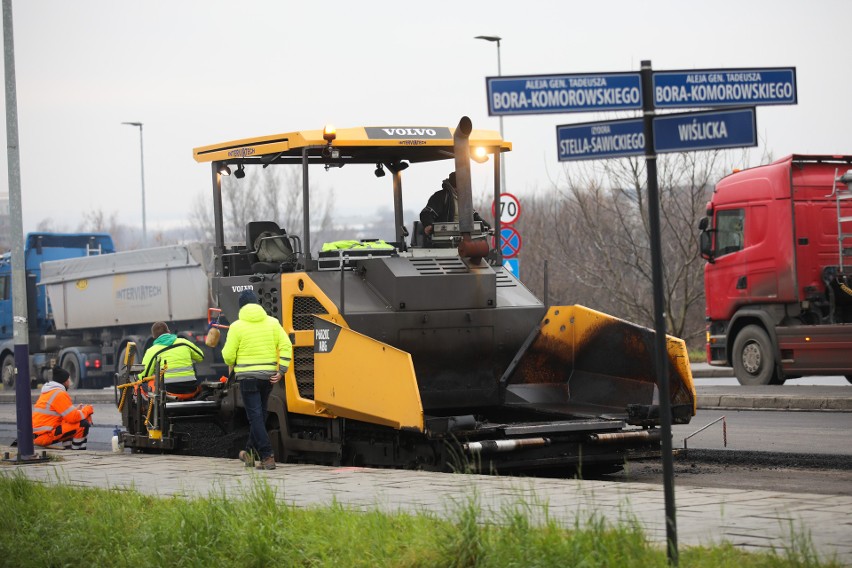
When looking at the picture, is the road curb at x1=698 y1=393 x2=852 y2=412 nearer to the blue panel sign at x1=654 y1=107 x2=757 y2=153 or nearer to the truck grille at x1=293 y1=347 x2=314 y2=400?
the truck grille at x1=293 y1=347 x2=314 y2=400

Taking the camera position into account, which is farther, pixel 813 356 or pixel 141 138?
pixel 141 138

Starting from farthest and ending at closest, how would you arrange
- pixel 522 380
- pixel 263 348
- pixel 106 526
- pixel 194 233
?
1. pixel 194 233
2. pixel 522 380
3. pixel 263 348
4. pixel 106 526

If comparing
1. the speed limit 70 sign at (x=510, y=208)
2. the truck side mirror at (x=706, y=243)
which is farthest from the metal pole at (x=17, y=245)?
the truck side mirror at (x=706, y=243)

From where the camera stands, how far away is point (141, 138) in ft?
167

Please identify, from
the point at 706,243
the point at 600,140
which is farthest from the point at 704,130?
the point at 706,243

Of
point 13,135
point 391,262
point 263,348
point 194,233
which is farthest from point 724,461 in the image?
point 194,233

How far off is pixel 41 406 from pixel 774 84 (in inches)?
429

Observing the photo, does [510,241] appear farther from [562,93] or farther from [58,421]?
[562,93]

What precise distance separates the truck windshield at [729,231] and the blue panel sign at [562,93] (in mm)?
15252

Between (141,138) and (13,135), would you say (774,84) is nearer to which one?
(13,135)

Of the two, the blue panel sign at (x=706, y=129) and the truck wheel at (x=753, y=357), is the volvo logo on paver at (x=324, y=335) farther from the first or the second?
the truck wheel at (x=753, y=357)

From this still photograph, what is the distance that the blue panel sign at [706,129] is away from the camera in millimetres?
6586

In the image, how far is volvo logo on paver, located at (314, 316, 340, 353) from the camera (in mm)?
11453

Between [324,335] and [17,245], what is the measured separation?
3840 mm
